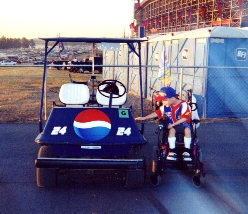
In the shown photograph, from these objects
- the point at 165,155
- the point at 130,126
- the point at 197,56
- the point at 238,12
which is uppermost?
the point at 238,12

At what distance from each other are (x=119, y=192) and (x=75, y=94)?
1.89 meters

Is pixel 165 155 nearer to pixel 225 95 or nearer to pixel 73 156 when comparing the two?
pixel 73 156

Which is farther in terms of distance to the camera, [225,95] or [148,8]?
[148,8]

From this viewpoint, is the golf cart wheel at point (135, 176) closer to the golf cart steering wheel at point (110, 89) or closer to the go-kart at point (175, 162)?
the go-kart at point (175, 162)

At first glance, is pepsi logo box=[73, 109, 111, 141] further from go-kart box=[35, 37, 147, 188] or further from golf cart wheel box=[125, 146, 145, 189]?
golf cart wheel box=[125, 146, 145, 189]

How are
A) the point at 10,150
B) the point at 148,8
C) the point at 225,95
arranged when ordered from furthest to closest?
the point at 148,8 < the point at 225,95 < the point at 10,150

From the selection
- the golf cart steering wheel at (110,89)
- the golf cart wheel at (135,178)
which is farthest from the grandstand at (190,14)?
the golf cart wheel at (135,178)

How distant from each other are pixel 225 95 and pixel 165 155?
667cm

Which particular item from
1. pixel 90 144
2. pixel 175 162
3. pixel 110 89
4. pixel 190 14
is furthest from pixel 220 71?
pixel 190 14

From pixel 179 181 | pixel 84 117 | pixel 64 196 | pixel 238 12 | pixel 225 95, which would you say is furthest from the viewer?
pixel 238 12

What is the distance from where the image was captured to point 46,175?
526 centimetres

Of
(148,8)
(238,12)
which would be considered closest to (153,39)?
(238,12)

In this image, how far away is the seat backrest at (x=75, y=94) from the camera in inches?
254

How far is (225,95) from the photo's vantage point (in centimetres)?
1180
